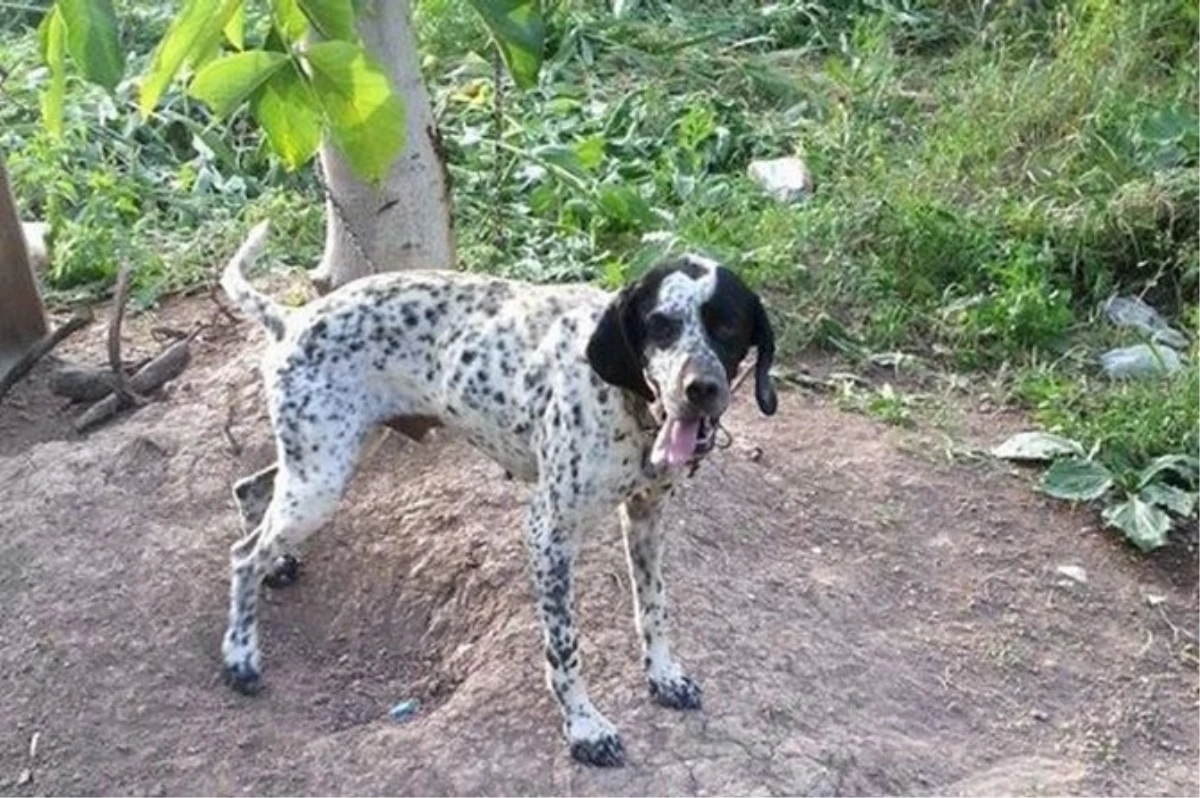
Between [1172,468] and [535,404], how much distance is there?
255 centimetres

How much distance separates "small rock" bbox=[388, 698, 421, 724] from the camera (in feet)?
15.5

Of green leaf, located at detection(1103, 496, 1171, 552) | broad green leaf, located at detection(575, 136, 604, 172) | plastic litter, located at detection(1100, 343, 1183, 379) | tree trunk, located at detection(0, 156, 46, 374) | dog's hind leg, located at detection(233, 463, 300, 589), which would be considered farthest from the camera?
broad green leaf, located at detection(575, 136, 604, 172)

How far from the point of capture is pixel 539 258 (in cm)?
738

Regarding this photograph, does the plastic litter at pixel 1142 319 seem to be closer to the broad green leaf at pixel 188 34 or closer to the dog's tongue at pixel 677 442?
the dog's tongue at pixel 677 442

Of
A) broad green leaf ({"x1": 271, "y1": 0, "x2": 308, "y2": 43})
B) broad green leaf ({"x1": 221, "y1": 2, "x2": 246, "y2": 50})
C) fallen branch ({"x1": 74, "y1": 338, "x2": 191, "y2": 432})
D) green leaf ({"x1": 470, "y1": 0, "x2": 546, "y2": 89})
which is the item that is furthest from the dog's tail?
broad green leaf ({"x1": 271, "y1": 0, "x2": 308, "y2": 43})

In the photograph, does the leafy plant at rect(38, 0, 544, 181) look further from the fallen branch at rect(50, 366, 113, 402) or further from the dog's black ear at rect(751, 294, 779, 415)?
the fallen branch at rect(50, 366, 113, 402)

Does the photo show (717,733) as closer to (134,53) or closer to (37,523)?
(37,523)

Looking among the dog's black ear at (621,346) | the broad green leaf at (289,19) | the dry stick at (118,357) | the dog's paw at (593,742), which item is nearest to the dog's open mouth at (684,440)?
the dog's black ear at (621,346)

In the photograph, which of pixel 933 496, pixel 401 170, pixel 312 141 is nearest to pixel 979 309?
pixel 933 496

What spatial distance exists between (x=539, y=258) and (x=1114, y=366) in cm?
213

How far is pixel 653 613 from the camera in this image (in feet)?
15.2

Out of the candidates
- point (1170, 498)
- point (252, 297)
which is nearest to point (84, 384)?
point (252, 297)

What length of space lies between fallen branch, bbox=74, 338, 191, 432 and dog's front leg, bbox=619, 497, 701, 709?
7.03 ft

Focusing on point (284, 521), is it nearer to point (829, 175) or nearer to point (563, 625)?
point (563, 625)
